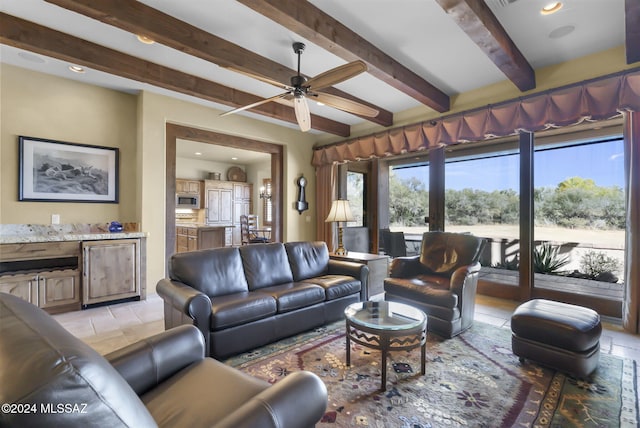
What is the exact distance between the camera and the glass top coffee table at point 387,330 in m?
2.05

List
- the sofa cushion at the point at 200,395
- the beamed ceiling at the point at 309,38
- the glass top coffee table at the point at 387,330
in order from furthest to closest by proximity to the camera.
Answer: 1. the beamed ceiling at the point at 309,38
2. the glass top coffee table at the point at 387,330
3. the sofa cushion at the point at 200,395

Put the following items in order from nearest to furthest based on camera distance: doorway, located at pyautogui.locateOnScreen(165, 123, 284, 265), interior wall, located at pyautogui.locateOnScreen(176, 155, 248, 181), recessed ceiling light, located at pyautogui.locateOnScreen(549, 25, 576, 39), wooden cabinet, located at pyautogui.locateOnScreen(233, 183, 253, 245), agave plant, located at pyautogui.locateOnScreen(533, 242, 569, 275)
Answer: recessed ceiling light, located at pyautogui.locateOnScreen(549, 25, 576, 39) < agave plant, located at pyautogui.locateOnScreen(533, 242, 569, 275) < doorway, located at pyautogui.locateOnScreen(165, 123, 284, 265) < interior wall, located at pyautogui.locateOnScreen(176, 155, 248, 181) < wooden cabinet, located at pyautogui.locateOnScreen(233, 183, 253, 245)

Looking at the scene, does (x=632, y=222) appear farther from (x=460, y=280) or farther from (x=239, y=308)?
(x=239, y=308)

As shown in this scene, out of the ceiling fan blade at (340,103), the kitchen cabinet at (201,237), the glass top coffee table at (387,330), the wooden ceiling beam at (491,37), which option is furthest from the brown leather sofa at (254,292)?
the kitchen cabinet at (201,237)

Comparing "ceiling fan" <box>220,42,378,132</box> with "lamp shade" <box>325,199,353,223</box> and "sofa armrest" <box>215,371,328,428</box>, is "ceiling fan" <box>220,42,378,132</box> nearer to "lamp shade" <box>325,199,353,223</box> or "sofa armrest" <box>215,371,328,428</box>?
"lamp shade" <box>325,199,353,223</box>

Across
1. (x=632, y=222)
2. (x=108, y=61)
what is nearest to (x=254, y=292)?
(x=108, y=61)

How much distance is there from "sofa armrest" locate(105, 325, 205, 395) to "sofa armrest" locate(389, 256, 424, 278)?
8.15ft

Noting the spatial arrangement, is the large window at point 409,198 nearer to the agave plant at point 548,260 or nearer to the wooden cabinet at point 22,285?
the agave plant at point 548,260

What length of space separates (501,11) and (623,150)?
2.09 meters

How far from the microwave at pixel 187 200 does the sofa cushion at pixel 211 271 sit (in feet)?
20.6

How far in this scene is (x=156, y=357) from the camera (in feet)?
4.39

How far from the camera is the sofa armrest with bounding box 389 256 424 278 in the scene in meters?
3.50

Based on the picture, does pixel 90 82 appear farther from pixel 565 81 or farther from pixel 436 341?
pixel 565 81

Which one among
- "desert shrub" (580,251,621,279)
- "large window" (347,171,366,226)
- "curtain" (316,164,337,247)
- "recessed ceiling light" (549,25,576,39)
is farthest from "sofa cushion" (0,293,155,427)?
"large window" (347,171,366,226)
